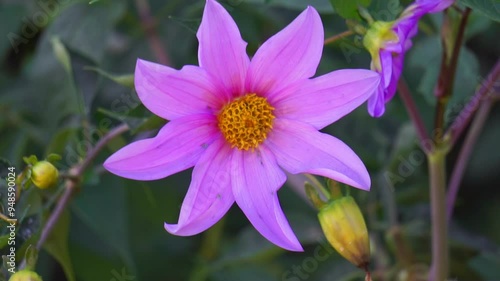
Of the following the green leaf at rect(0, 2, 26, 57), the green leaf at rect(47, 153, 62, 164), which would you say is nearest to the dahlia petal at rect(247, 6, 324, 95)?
the green leaf at rect(47, 153, 62, 164)

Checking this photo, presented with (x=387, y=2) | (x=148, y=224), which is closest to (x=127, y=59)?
(x=148, y=224)

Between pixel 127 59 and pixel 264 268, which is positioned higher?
pixel 127 59

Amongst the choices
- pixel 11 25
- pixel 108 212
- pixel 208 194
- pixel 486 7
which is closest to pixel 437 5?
pixel 486 7

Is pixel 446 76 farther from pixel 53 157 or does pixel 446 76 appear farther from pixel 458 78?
pixel 53 157

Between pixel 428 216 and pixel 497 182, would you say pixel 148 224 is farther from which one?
pixel 497 182

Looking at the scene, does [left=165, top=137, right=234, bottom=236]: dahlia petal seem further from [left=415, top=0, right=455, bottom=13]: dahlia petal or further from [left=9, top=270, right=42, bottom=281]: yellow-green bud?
[left=415, top=0, right=455, bottom=13]: dahlia petal

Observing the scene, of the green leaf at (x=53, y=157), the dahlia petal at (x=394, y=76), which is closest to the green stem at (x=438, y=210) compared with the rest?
the dahlia petal at (x=394, y=76)
